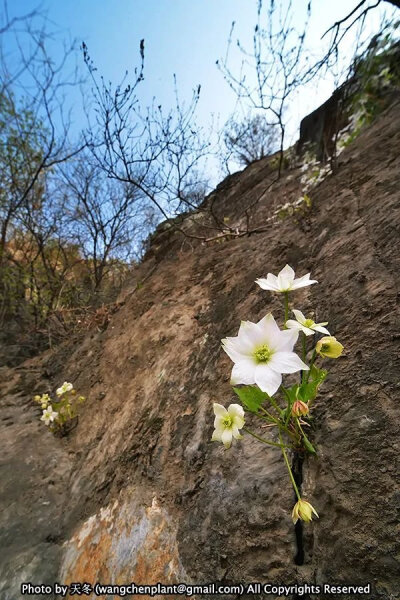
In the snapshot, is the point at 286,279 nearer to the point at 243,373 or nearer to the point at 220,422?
the point at 243,373

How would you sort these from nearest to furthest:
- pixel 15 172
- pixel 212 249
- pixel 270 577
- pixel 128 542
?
pixel 270 577 < pixel 128 542 < pixel 212 249 < pixel 15 172

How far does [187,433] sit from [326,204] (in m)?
2.29

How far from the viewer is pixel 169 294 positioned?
360cm

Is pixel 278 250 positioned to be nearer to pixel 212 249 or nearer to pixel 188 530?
pixel 212 249

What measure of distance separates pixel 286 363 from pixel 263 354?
85 mm

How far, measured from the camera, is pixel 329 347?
100 centimetres

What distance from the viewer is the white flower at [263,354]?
85 centimetres

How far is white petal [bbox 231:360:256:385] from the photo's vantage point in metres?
0.86

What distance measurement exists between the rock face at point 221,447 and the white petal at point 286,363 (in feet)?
1.33

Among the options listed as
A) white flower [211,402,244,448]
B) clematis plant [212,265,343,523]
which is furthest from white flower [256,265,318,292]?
white flower [211,402,244,448]

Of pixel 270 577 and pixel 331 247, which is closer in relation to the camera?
pixel 270 577

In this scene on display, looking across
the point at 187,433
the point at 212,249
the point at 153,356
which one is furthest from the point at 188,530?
the point at 212,249

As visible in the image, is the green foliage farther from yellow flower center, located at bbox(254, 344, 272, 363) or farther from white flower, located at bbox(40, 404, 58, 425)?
white flower, located at bbox(40, 404, 58, 425)

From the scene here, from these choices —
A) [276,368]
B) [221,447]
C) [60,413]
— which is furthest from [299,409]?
[60,413]
